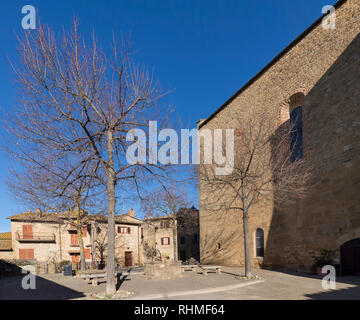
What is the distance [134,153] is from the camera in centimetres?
871

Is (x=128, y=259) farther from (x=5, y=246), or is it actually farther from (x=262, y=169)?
(x=262, y=169)

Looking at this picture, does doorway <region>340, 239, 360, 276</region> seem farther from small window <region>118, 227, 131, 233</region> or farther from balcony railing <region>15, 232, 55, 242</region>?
balcony railing <region>15, 232, 55, 242</region>

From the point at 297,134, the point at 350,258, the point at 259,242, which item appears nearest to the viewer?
the point at 350,258

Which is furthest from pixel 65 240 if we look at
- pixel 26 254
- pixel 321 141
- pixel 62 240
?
pixel 321 141

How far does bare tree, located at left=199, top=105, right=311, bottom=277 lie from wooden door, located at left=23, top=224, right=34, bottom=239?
57.9 ft

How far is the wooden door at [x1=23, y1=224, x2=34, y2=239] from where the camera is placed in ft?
74.5

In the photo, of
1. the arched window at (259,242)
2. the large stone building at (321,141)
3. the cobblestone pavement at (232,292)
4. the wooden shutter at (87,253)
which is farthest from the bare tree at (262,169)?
the wooden shutter at (87,253)

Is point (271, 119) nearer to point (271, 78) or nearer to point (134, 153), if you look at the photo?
point (271, 78)

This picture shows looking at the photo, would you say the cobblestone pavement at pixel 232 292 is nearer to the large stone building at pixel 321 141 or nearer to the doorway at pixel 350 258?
the doorway at pixel 350 258

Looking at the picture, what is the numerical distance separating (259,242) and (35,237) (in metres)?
18.9

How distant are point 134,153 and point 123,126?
0.96 metres

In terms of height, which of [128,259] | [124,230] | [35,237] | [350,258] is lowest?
[128,259]

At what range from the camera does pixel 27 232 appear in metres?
22.9

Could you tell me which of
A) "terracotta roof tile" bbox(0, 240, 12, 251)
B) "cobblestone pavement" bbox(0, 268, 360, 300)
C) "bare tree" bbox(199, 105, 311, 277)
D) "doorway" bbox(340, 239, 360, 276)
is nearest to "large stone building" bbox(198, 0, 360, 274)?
"doorway" bbox(340, 239, 360, 276)
